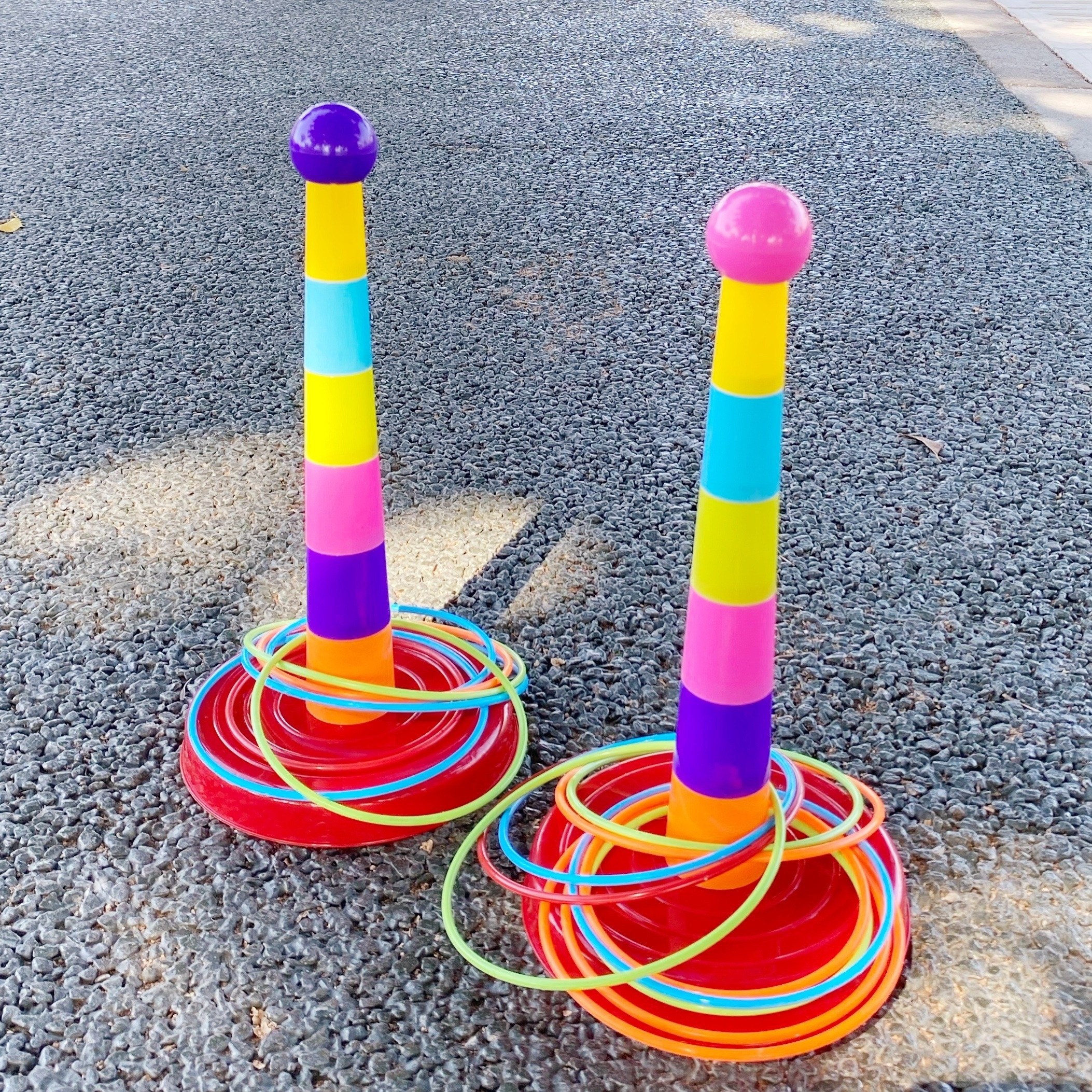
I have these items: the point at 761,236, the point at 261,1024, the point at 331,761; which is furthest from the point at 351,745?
the point at 761,236

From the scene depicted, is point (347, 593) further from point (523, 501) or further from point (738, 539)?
point (523, 501)

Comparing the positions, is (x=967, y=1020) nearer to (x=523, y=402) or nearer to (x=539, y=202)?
(x=523, y=402)

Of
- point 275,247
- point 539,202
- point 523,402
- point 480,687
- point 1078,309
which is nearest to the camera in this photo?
point 480,687

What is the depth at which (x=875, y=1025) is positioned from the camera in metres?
1.22

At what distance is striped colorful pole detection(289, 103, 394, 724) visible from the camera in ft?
4.27

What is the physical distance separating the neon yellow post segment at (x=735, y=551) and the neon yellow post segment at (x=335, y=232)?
49 cm

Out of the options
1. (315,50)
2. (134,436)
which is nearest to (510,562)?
(134,436)


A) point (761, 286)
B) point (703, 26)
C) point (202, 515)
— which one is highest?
point (761, 286)

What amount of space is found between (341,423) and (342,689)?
13.5 inches

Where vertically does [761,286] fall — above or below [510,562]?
above

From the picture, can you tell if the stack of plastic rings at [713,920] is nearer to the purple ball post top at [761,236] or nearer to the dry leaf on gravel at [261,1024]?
the dry leaf on gravel at [261,1024]

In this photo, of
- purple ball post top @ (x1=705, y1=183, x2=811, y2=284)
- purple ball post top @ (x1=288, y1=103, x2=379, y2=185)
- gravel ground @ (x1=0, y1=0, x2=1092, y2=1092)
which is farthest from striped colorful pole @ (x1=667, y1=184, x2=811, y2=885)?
purple ball post top @ (x1=288, y1=103, x2=379, y2=185)

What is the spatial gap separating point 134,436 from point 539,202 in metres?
1.59

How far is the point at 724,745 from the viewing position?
1253 millimetres
